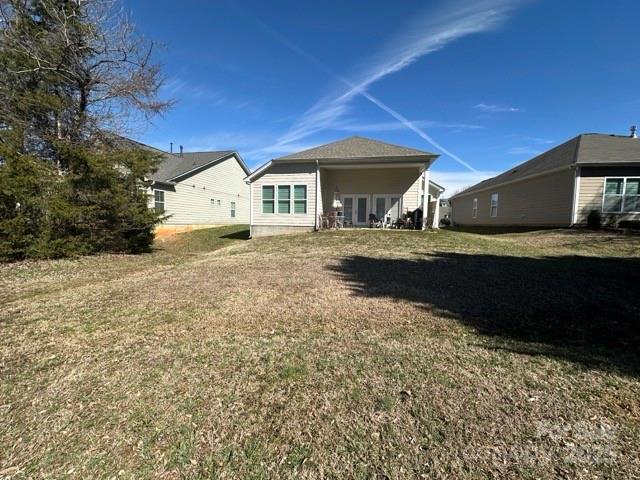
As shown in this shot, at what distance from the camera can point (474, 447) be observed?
6.69 feet

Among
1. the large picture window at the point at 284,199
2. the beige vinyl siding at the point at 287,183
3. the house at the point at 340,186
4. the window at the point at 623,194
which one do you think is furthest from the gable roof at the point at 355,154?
the window at the point at 623,194

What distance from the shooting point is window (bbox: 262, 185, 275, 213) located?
15.7m

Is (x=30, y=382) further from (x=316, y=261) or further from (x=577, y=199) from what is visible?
(x=577, y=199)

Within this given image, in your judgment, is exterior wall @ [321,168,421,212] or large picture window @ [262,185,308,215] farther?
exterior wall @ [321,168,421,212]

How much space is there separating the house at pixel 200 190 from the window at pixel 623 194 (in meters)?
22.7

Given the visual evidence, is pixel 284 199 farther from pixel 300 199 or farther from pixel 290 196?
pixel 300 199

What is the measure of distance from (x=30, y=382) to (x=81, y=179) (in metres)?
9.41

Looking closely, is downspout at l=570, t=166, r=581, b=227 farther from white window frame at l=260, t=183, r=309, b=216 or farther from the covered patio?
white window frame at l=260, t=183, r=309, b=216

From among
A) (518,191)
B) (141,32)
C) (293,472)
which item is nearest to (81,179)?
(141,32)

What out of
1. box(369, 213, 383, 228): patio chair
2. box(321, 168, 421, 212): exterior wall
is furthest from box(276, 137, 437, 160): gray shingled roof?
box(369, 213, 383, 228): patio chair

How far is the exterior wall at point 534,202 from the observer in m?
15.4

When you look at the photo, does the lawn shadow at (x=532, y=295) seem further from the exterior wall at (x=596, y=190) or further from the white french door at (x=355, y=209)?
A: the white french door at (x=355, y=209)

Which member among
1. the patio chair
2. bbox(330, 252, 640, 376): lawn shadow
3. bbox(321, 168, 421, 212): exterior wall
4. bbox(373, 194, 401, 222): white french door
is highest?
bbox(321, 168, 421, 212): exterior wall

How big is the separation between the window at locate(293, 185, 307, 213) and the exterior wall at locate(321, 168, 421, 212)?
1345 mm
